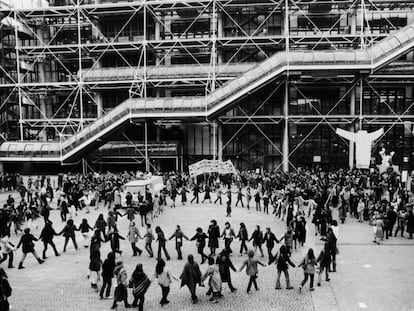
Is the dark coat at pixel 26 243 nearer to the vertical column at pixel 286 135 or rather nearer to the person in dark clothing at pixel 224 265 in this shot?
the person in dark clothing at pixel 224 265

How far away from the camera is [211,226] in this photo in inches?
547

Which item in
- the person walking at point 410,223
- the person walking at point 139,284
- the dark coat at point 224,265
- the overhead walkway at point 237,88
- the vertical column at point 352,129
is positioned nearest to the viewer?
the person walking at point 139,284

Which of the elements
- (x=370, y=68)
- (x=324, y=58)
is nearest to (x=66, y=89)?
(x=324, y=58)

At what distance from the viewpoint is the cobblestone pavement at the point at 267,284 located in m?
10.5

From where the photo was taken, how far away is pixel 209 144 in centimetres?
3856

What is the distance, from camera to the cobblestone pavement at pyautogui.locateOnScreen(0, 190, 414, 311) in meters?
10.5

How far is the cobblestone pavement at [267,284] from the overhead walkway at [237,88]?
1683 cm

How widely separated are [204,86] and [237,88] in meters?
6.23

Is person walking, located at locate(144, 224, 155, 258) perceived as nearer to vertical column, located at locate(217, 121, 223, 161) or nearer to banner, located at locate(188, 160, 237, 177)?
banner, located at locate(188, 160, 237, 177)

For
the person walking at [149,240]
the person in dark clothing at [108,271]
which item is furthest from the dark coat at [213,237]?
the person in dark clothing at [108,271]

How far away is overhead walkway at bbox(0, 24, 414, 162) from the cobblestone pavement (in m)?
16.8

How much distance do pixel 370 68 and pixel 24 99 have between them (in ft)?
101

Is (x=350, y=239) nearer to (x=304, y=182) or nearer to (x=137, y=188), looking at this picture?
(x=304, y=182)

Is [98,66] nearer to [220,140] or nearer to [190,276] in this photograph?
[220,140]
